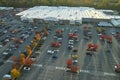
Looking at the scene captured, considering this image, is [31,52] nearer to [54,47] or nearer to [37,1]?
[54,47]

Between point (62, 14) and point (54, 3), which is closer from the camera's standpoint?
point (62, 14)

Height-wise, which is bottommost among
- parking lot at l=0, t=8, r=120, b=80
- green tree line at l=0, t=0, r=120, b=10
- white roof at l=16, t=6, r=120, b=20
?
parking lot at l=0, t=8, r=120, b=80

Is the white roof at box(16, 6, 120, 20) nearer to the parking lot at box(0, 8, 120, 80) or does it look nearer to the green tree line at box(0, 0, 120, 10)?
the parking lot at box(0, 8, 120, 80)

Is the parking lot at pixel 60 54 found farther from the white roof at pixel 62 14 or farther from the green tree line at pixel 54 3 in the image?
the green tree line at pixel 54 3

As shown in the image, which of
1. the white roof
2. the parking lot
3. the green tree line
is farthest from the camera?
the green tree line

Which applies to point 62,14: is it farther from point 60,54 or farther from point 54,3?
point 60,54

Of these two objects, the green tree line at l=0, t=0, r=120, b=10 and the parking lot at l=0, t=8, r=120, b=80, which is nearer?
the parking lot at l=0, t=8, r=120, b=80

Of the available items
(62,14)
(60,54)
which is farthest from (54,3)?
(60,54)

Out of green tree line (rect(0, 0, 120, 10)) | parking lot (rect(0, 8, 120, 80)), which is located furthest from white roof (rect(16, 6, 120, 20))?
green tree line (rect(0, 0, 120, 10))

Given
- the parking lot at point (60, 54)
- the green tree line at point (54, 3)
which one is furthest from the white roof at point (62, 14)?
the green tree line at point (54, 3)
